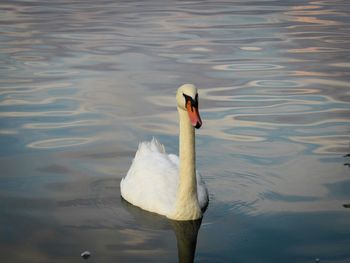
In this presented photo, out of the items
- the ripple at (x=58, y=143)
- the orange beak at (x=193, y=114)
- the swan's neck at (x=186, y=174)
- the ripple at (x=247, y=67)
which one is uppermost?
the ripple at (x=247, y=67)

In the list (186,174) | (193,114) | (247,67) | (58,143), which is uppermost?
(247,67)

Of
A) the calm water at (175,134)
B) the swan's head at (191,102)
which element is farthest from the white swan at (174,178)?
the calm water at (175,134)

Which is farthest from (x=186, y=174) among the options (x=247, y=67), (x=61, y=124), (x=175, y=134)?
(x=247, y=67)

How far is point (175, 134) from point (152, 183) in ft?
10.0

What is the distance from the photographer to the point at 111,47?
2031 centimetres

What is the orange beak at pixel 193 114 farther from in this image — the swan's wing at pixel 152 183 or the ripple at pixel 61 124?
the ripple at pixel 61 124

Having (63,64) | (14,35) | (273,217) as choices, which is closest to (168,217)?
(273,217)

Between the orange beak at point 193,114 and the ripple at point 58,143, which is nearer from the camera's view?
the orange beak at point 193,114

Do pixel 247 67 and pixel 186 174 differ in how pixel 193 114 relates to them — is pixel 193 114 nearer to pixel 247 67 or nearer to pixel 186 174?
pixel 186 174

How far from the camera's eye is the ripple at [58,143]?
11617 mm

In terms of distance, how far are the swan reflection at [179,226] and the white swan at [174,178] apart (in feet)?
0.17

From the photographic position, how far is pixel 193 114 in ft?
27.6

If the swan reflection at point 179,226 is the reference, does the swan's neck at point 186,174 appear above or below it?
above

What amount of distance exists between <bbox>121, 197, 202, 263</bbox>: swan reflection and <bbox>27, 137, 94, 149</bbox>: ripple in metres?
2.61
